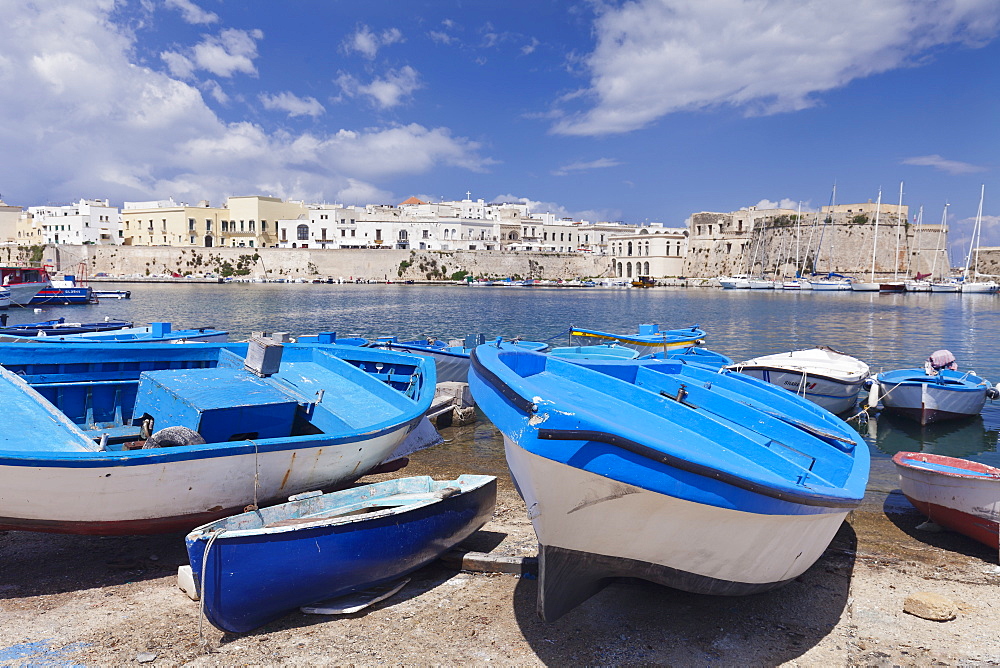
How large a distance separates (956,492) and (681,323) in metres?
29.5

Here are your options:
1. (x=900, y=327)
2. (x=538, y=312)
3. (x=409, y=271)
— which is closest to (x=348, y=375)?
(x=900, y=327)

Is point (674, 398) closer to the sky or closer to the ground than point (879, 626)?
closer to the sky

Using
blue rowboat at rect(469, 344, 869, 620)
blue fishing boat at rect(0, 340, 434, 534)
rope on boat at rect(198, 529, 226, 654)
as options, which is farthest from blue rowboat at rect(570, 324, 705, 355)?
rope on boat at rect(198, 529, 226, 654)

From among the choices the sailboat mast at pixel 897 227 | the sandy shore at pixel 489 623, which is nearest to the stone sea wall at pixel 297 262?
the sailboat mast at pixel 897 227

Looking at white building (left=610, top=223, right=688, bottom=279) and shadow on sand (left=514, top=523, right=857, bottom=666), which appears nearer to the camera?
shadow on sand (left=514, top=523, right=857, bottom=666)

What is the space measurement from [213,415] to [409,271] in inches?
2917

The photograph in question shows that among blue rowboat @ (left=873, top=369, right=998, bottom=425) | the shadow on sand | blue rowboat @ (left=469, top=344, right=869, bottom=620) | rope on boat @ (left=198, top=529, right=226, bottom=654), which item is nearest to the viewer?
blue rowboat @ (left=469, top=344, right=869, bottom=620)

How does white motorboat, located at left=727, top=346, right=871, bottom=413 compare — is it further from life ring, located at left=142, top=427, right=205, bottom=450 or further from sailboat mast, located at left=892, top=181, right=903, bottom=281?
sailboat mast, located at left=892, top=181, right=903, bottom=281

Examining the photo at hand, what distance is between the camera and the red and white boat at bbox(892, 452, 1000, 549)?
545 cm

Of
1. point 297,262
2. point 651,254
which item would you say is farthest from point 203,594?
point 651,254

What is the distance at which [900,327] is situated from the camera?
31297 mm

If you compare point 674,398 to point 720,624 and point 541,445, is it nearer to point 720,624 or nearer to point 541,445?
point 720,624

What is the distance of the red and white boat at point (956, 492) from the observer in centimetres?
545

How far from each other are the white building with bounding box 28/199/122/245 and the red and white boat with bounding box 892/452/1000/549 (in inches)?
3495
